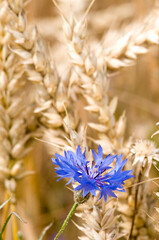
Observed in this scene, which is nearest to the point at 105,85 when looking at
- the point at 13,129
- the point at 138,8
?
the point at 13,129

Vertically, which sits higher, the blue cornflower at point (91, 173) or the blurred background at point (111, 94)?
the blue cornflower at point (91, 173)

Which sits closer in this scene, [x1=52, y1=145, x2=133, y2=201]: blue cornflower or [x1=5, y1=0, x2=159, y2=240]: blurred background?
[x1=52, y1=145, x2=133, y2=201]: blue cornflower

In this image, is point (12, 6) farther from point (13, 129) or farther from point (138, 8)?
point (138, 8)

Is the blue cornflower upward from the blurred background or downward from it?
upward

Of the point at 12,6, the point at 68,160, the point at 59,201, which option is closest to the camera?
the point at 68,160

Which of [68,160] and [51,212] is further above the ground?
[68,160]
